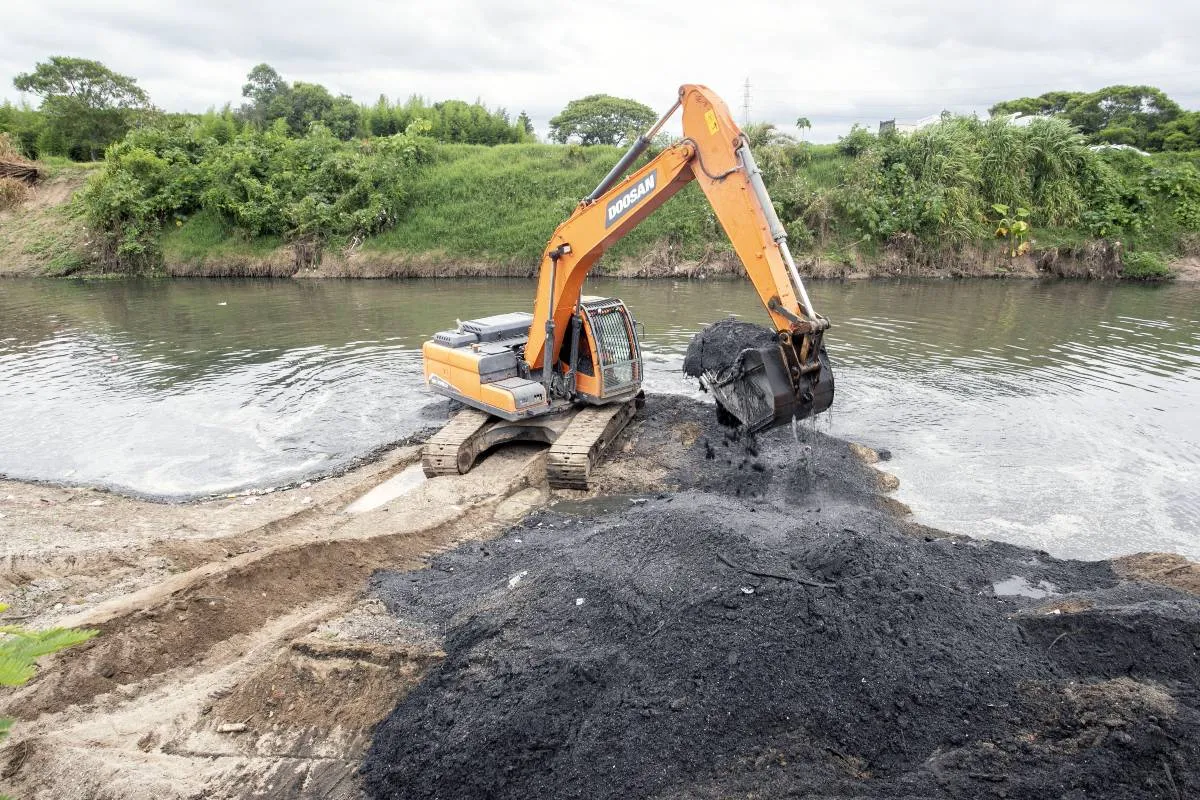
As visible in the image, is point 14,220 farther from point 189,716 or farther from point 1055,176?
point 1055,176

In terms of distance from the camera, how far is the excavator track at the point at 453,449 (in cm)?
955

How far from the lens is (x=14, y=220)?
3456cm

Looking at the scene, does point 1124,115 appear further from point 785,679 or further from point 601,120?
point 785,679

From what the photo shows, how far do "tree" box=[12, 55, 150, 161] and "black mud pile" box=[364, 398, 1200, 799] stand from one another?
157 feet

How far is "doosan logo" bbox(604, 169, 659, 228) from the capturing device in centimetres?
844

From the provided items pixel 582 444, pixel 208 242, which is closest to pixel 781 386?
pixel 582 444

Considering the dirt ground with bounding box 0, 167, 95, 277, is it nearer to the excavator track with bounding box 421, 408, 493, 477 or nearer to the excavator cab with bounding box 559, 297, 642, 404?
the excavator track with bounding box 421, 408, 493, 477

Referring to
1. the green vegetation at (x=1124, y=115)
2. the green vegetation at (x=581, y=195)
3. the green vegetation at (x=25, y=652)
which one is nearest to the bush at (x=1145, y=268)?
the green vegetation at (x=581, y=195)

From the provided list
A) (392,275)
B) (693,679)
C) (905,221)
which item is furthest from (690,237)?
(693,679)

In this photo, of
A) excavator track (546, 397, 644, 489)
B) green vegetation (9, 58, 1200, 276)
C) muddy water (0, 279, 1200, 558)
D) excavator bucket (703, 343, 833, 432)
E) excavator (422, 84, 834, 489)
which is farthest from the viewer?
green vegetation (9, 58, 1200, 276)

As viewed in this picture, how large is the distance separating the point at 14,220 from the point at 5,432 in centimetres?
3066

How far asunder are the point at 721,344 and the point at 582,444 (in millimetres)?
2130

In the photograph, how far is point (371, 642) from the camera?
18.3ft

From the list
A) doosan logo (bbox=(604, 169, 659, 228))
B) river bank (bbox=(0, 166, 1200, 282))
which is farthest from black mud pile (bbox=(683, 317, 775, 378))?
river bank (bbox=(0, 166, 1200, 282))
